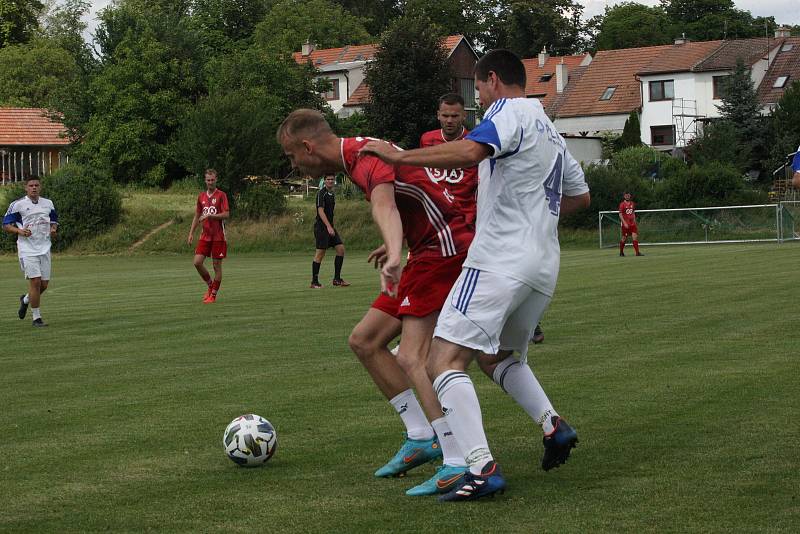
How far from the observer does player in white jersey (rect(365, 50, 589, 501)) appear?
5.40 meters

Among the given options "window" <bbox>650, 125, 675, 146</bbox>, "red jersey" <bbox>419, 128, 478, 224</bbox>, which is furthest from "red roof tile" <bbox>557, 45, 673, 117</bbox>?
"red jersey" <bbox>419, 128, 478, 224</bbox>

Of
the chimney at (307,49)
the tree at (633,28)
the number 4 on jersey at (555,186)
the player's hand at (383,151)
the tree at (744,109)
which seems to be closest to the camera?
the player's hand at (383,151)

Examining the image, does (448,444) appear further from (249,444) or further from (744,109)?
(744,109)

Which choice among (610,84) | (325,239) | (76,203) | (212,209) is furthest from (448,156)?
(610,84)

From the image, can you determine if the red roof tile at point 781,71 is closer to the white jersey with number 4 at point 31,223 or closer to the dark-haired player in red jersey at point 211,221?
the dark-haired player in red jersey at point 211,221

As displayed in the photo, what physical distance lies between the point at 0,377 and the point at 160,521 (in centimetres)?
607

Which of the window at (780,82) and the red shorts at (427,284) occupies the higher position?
the window at (780,82)

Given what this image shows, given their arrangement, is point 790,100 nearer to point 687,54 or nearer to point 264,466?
point 687,54

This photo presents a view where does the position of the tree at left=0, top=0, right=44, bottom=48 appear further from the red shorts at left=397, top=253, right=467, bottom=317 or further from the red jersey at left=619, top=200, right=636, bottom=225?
the red shorts at left=397, top=253, right=467, bottom=317

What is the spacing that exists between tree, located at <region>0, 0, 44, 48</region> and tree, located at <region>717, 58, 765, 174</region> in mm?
56356

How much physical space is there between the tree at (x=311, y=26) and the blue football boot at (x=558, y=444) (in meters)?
85.3

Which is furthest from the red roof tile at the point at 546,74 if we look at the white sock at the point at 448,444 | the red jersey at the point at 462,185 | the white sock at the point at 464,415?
the white sock at the point at 464,415

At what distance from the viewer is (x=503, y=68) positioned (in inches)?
224

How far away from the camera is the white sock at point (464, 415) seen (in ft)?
18.0
